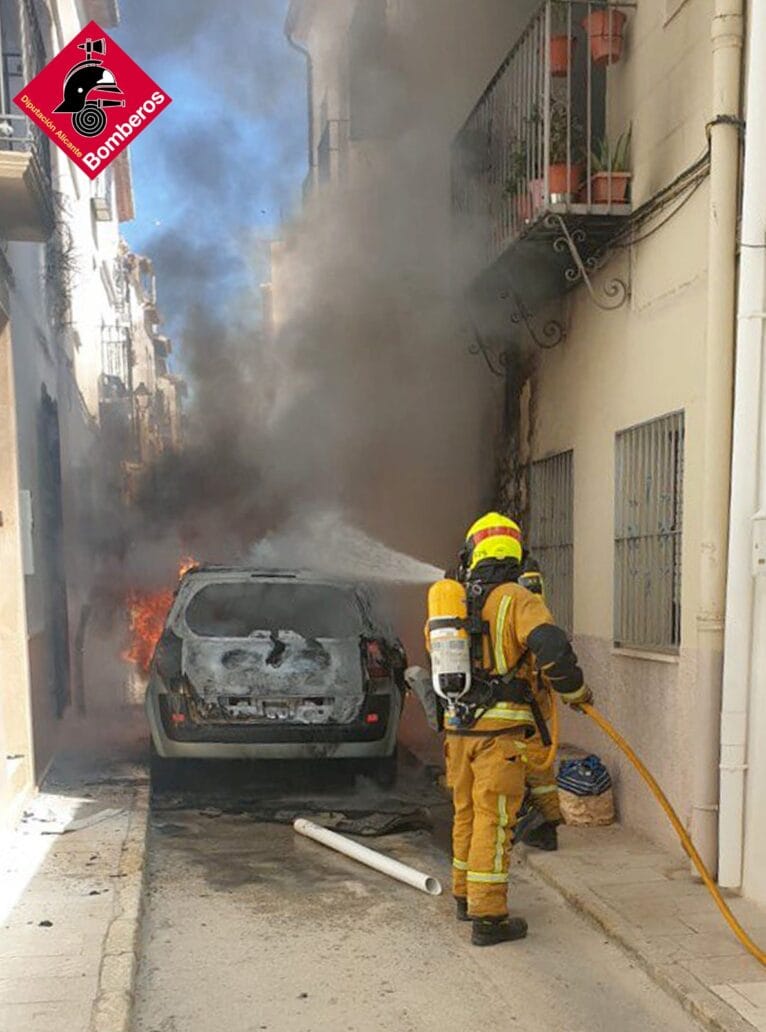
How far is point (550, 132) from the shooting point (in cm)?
645

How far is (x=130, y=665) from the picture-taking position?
44.5 ft

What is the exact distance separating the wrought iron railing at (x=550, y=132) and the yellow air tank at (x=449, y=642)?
289 cm

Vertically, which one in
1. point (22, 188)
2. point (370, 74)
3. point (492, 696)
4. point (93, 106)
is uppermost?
point (370, 74)

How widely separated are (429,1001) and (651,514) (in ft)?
10.5

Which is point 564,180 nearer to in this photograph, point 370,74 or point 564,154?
point 564,154

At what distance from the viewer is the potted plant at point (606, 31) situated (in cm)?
632

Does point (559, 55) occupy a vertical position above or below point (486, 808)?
above

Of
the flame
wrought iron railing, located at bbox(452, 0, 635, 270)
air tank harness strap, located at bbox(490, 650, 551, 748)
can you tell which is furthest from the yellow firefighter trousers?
the flame

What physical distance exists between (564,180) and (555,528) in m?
2.68

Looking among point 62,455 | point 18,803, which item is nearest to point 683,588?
point 18,803

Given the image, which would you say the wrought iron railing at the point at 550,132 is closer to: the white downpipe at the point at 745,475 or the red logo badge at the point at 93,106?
the white downpipe at the point at 745,475

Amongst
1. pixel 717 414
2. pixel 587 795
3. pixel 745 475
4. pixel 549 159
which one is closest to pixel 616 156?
pixel 549 159

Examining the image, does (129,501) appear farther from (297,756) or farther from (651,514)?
(651,514)

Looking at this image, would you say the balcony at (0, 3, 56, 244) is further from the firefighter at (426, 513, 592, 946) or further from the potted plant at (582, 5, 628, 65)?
the potted plant at (582, 5, 628, 65)
